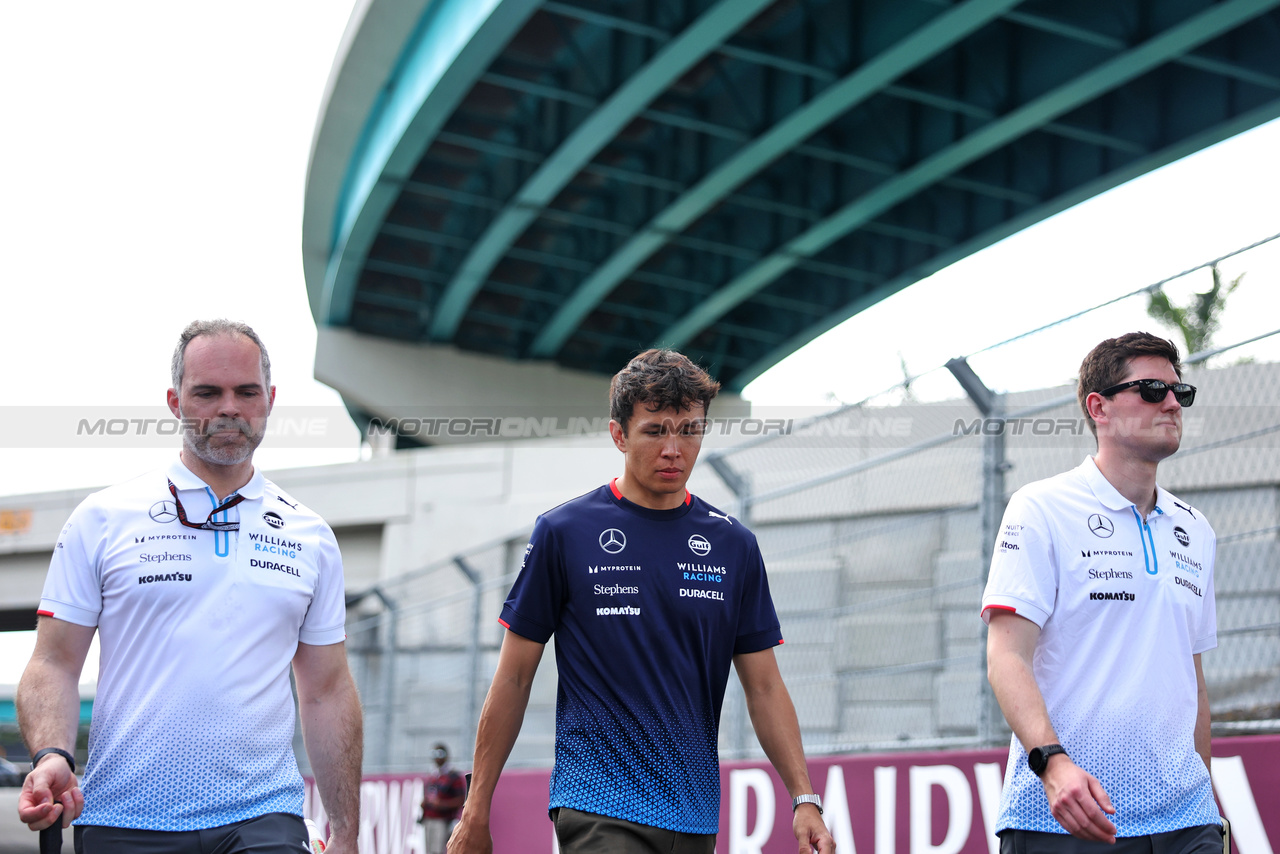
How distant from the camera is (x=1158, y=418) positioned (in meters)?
3.45

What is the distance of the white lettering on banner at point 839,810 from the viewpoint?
19.5 ft

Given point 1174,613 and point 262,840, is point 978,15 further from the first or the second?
point 262,840

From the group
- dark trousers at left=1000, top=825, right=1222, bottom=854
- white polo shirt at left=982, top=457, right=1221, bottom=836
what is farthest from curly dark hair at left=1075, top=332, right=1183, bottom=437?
dark trousers at left=1000, top=825, right=1222, bottom=854

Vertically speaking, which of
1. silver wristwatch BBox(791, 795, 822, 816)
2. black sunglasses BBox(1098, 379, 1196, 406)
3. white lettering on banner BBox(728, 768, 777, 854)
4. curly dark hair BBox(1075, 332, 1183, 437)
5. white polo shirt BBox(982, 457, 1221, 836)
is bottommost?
white lettering on banner BBox(728, 768, 777, 854)

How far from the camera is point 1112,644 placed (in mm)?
3281

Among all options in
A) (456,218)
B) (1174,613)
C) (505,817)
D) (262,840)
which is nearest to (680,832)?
(262,840)

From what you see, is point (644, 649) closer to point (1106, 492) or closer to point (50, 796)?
point (1106, 492)

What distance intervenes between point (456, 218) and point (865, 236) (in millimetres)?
8571

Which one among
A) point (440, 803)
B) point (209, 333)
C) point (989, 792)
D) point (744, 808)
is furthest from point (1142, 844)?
point (440, 803)

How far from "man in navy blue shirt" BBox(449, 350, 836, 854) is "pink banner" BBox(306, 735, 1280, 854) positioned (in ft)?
6.13

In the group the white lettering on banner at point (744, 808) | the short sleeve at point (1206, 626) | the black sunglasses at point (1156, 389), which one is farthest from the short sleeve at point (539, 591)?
the white lettering on banner at point (744, 808)

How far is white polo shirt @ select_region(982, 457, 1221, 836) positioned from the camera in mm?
3207

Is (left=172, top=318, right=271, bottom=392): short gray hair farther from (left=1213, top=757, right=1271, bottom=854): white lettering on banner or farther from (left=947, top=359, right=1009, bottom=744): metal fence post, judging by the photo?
(left=947, top=359, right=1009, bottom=744): metal fence post

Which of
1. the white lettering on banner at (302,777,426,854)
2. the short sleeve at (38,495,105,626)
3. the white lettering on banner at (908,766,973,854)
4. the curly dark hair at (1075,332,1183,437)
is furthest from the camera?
the white lettering on banner at (302,777,426,854)
